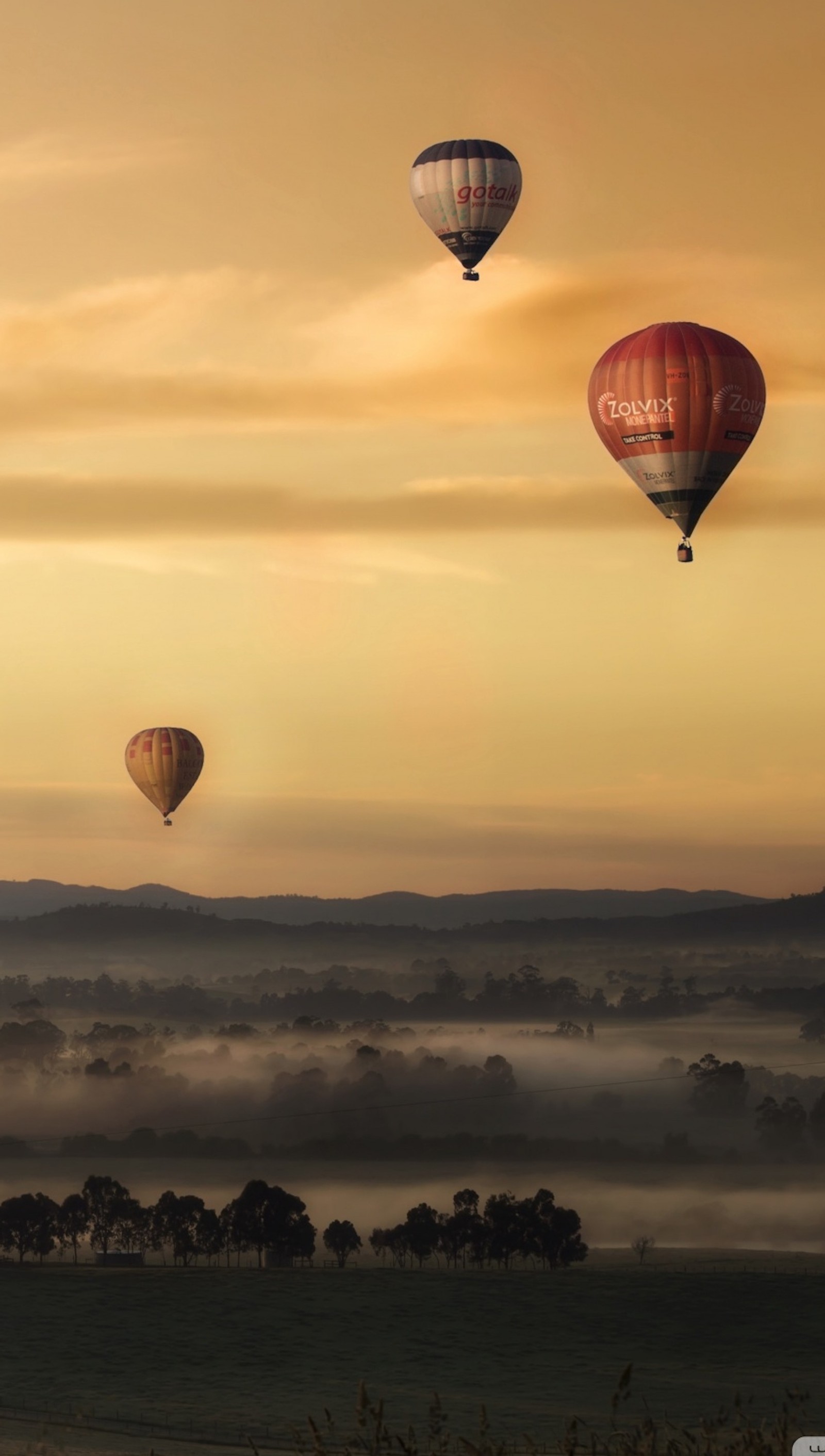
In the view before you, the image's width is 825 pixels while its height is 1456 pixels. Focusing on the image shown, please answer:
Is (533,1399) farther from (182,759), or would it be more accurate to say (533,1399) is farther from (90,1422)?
(182,759)

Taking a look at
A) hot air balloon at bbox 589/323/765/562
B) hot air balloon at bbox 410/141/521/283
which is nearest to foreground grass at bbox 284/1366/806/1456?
hot air balloon at bbox 589/323/765/562

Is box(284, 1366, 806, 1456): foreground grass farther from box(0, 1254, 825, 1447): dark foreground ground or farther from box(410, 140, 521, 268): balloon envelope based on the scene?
box(0, 1254, 825, 1447): dark foreground ground

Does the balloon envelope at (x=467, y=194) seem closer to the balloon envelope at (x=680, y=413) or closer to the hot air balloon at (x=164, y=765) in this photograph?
the balloon envelope at (x=680, y=413)

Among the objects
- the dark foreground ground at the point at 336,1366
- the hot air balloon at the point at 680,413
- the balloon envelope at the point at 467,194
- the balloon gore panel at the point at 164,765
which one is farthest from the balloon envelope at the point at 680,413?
the balloon gore panel at the point at 164,765

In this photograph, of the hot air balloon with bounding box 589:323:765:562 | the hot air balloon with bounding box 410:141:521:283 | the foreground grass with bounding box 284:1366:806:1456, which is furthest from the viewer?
the hot air balloon with bounding box 410:141:521:283

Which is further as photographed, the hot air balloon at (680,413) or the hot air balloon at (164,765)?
the hot air balloon at (164,765)

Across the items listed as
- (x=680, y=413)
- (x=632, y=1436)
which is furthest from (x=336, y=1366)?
(x=632, y=1436)
